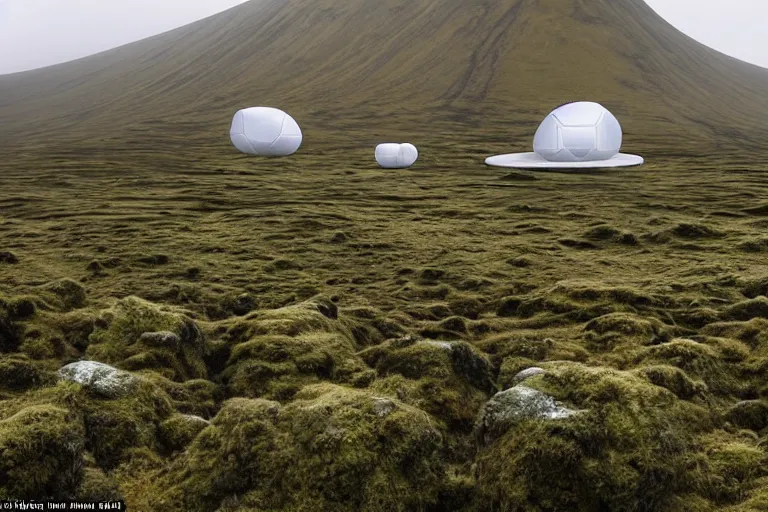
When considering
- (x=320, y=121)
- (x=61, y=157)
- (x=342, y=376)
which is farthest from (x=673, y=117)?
(x=342, y=376)

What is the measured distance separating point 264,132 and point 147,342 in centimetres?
1692

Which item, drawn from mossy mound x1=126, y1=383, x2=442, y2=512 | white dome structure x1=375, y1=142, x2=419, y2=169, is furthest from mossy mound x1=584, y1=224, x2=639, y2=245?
white dome structure x1=375, y1=142, x2=419, y2=169

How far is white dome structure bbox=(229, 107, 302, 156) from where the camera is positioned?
21719 mm

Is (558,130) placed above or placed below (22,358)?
above

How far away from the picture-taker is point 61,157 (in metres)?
23.5

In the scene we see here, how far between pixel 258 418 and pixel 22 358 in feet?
8.69

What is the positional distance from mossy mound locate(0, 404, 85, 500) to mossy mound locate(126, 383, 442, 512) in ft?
1.28

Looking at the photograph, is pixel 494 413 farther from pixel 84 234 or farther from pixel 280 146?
pixel 280 146

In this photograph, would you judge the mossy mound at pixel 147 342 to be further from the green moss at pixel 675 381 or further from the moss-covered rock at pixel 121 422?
the green moss at pixel 675 381

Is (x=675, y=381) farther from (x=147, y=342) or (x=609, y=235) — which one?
(x=609, y=235)

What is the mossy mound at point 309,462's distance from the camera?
3545mm

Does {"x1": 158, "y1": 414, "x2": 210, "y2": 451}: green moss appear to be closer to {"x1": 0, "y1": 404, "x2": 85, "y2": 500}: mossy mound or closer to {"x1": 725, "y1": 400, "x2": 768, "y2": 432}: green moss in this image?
{"x1": 0, "y1": 404, "x2": 85, "y2": 500}: mossy mound

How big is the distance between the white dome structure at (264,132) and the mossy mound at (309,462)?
18.6 metres

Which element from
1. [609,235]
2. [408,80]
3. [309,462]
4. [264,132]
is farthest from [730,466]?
[408,80]
